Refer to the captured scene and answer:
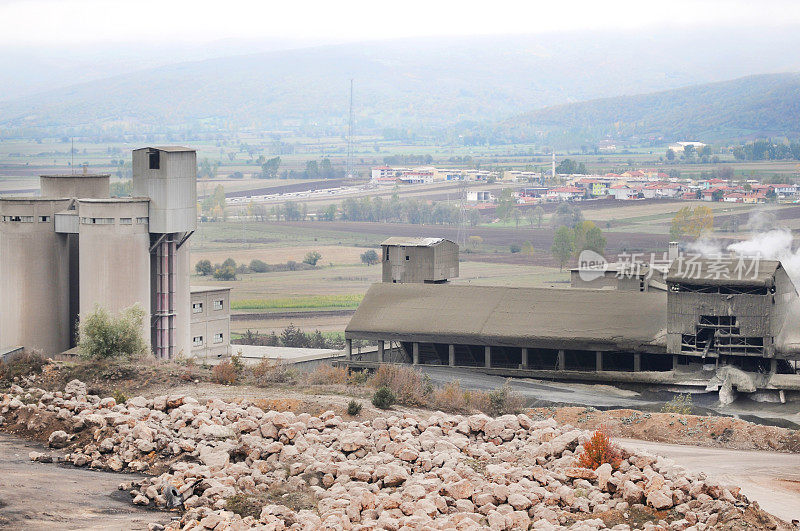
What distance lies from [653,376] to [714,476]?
20.9 m

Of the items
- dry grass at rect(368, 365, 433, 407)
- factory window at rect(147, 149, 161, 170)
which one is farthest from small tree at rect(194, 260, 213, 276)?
dry grass at rect(368, 365, 433, 407)

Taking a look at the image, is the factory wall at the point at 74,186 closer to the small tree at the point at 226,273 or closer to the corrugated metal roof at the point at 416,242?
the corrugated metal roof at the point at 416,242

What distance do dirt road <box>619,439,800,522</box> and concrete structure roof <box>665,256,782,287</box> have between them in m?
14.0

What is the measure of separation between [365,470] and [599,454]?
6.18 meters

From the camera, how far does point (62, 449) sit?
121 ft

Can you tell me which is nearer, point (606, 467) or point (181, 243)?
point (606, 467)

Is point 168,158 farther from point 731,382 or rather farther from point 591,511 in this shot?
point 591,511

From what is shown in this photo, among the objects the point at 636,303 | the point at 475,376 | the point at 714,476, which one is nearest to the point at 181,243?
the point at 475,376

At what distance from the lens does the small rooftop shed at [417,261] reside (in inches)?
2682

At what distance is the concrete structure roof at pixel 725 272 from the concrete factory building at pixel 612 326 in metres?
0.05

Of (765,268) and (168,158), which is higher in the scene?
(168,158)

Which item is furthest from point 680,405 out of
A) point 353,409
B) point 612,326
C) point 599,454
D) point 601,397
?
point 599,454

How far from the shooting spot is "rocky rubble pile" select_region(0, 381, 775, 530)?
28469 millimetres

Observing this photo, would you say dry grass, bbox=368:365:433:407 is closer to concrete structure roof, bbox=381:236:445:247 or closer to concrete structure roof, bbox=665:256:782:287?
concrete structure roof, bbox=665:256:782:287
